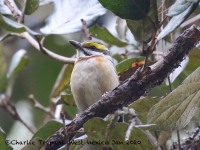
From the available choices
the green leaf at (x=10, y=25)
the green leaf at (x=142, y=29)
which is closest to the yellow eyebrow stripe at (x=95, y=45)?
the green leaf at (x=10, y=25)

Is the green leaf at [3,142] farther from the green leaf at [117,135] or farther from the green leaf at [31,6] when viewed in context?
the green leaf at [31,6]

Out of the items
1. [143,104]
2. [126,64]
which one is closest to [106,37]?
[126,64]

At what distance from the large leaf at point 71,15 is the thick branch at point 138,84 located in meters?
0.83

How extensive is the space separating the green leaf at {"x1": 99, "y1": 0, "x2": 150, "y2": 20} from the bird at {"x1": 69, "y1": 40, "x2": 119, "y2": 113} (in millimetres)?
739

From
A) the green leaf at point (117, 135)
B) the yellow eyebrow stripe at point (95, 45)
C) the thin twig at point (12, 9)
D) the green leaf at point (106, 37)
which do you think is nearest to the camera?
the green leaf at point (117, 135)

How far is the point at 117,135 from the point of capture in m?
1.97

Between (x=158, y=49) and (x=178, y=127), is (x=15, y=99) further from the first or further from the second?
(x=178, y=127)

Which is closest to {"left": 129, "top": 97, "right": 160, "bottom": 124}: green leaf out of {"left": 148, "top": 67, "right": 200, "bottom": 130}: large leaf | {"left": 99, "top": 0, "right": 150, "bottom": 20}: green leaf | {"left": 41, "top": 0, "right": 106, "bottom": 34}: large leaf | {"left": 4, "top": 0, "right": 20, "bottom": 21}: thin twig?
{"left": 148, "top": 67, "right": 200, "bottom": 130}: large leaf

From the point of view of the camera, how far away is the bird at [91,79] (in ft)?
9.34

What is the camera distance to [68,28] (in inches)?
114

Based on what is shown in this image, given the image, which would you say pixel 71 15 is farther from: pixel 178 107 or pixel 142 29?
pixel 178 107

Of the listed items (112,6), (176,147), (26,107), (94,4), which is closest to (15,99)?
(26,107)

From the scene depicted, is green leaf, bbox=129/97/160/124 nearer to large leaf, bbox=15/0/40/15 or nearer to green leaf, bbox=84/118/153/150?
green leaf, bbox=84/118/153/150

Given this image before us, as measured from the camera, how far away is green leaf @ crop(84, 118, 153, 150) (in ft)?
6.37
